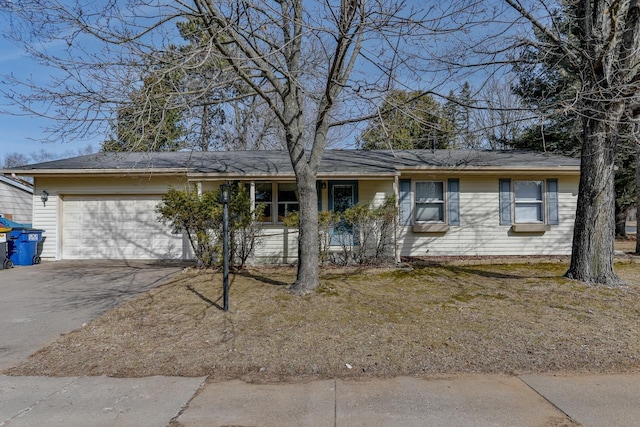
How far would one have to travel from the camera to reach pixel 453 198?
36.0 ft

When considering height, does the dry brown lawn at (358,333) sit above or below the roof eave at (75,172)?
below

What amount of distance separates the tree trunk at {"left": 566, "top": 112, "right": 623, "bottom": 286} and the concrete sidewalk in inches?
144

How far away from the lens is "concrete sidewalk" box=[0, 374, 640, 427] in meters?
3.05

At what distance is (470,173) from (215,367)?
904 centimetres

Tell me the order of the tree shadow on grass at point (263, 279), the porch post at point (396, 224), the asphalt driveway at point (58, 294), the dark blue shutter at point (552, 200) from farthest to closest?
the dark blue shutter at point (552, 200) → the porch post at point (396, 224) → the tree shadow on grass at point (263, 279) → the asphalt driveway at point (58, 294)

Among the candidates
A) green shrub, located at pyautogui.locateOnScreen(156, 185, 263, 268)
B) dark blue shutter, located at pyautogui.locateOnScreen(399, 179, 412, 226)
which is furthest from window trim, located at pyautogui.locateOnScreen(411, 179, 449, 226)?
green shrub, located at pyautogui.locateOnScreen(156, 185, 263, 268)

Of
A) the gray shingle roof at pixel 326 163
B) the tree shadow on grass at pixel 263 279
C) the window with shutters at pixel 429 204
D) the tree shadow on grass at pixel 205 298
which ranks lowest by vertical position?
the tree shadow on grass at pixel 205 298

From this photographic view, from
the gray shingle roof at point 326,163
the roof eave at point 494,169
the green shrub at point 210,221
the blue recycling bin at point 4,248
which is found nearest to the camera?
the green shrub at point 210,221

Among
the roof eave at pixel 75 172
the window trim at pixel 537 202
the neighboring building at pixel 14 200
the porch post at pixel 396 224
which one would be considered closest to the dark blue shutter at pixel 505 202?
the window trim at pixel 537 202

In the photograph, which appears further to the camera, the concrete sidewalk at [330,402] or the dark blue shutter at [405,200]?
the dark blue shutter at [405,200]

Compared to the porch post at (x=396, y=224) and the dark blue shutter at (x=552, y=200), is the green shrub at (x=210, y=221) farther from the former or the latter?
the dark blue shutter at (x=552, y=200)

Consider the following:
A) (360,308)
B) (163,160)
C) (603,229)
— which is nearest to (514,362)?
(360,308)

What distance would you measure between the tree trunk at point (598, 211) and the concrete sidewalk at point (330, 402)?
12.0 feet

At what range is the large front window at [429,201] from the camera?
435 inches
